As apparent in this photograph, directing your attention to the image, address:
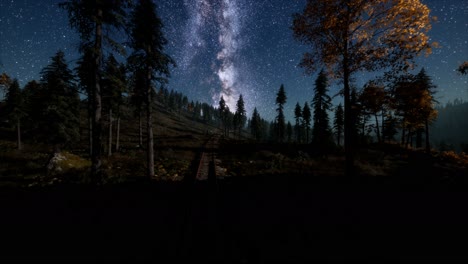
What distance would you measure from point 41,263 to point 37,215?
15.8ft

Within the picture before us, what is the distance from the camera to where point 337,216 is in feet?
18.0

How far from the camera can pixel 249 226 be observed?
17.2ft

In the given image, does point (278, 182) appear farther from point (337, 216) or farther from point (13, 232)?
point (13, 232)

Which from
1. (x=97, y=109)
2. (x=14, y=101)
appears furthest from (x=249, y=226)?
(x=14, y=101)

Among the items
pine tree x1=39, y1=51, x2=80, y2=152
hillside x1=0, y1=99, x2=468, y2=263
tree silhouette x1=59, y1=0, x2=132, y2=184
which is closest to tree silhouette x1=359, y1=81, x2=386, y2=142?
hillside x1=0, y1=99, x2=468, y2=263

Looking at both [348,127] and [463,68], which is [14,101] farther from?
[463,68]

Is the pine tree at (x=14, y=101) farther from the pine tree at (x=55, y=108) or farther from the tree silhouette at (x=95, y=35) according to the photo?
the tree silhouette at (x=95, y=35)

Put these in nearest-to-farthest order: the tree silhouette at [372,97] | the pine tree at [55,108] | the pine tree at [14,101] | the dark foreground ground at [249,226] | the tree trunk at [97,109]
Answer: the dark foreground ground at [249,226] → the tree silhouette at [372,97] → the tree trunk at [97,109] → the pine tree at [55,108] → the pine tree at [14,101]

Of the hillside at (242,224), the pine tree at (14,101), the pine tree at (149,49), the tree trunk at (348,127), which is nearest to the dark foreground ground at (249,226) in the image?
the hillside at (242,224)

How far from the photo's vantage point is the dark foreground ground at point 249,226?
3914 mm

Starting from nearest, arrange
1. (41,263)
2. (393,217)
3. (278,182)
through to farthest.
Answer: (41,263)
(393,217)
(278,182)

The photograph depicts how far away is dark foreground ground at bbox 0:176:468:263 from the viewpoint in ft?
12.8

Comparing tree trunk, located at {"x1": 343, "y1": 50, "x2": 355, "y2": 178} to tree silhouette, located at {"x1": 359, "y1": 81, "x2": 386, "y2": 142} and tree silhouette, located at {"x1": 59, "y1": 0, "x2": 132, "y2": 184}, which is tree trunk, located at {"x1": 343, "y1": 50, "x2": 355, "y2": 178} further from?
tree silhouette, located at {"x1": 59, "y1": 0, "x2": 132, "y2": 184}

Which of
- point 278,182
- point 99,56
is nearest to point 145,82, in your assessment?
point 99,56
